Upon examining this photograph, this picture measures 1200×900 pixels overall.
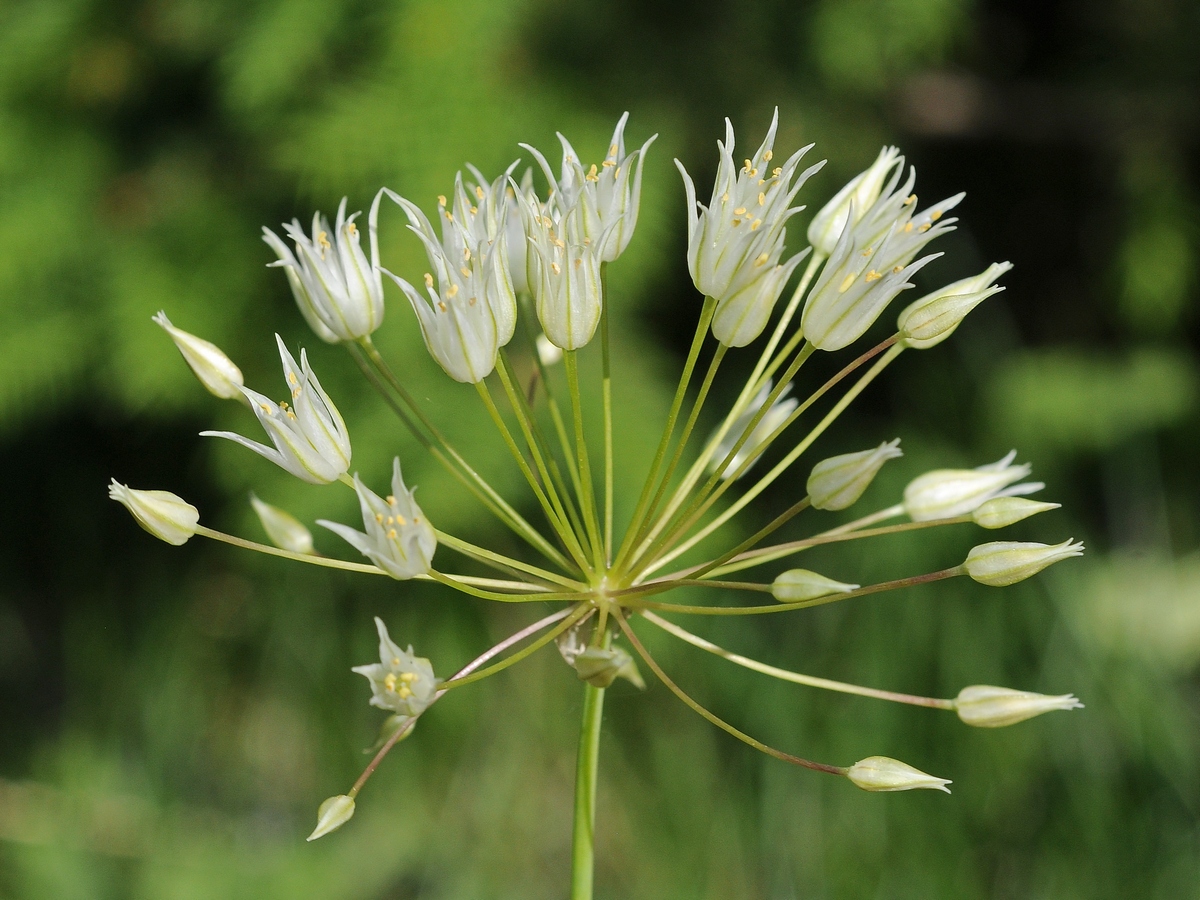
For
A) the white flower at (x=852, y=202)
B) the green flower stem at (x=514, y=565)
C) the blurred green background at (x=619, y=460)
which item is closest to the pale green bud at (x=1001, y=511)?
the white flower at (x=852, y=202)

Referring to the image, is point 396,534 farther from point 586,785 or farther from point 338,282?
point 338,282

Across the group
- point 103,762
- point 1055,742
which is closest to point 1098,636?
point 1055,742

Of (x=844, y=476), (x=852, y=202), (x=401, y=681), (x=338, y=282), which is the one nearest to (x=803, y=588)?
(x=844, y=476)

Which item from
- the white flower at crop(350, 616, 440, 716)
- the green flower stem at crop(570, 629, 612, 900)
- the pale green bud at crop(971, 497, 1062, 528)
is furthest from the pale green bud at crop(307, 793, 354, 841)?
the pale green bud at crop(971, 497, 1062, 528)

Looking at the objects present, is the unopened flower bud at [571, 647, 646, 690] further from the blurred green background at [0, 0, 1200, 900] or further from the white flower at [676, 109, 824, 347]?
the blurred green background at [0, 0, 1200, 900]

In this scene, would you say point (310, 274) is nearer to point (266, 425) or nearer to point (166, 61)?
point (266, 425)
